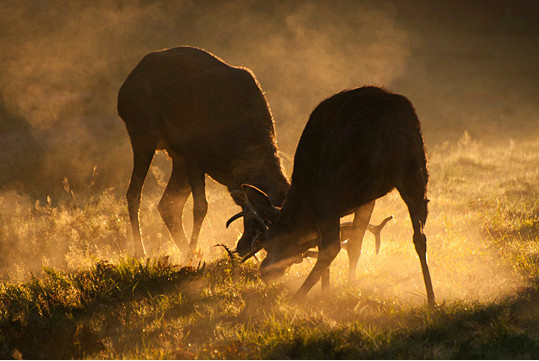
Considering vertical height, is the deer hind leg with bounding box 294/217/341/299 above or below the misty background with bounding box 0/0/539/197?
below

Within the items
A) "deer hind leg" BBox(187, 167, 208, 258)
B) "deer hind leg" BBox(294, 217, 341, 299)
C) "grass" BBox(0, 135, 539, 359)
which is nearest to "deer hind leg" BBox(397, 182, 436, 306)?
"grass" BBox(0, 135, 539, 359)

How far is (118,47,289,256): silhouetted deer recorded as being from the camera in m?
6.96

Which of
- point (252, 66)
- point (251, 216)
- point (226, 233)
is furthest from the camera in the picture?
point (252, 66)

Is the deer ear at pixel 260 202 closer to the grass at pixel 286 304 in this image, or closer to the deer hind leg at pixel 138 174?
the grass at pixel 286 304

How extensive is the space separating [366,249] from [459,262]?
4.59ft

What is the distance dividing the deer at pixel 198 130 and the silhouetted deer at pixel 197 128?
1 centimetres

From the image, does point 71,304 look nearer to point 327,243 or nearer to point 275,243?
point 275,243

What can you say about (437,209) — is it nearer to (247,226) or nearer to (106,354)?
(247,226)

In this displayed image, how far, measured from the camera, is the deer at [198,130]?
6.88 meters

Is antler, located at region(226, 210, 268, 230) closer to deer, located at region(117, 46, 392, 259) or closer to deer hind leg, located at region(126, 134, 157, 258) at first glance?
deer, located at region(117, 46, 392, 259)

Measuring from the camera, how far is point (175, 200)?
8609 millimetres

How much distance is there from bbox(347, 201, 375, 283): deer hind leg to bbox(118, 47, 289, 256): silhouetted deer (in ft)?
2.97

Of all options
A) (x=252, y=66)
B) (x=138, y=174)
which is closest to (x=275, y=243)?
(x=138, y=174)

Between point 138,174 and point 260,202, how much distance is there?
2.93 metres
